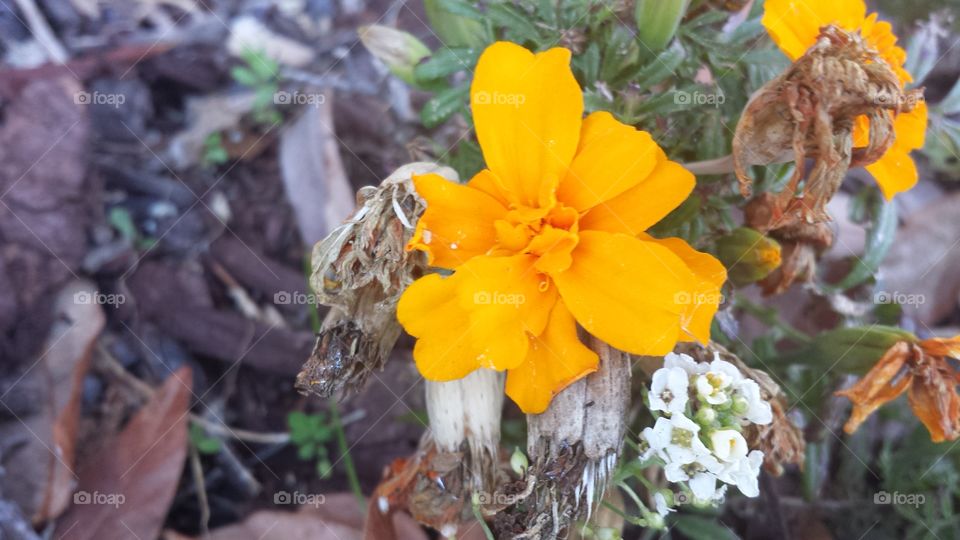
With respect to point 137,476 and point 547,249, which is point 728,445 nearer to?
point 547,249

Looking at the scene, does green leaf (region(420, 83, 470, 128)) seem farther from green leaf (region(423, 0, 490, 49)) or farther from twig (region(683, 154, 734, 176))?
twig (region(683, 154, 734, 176))

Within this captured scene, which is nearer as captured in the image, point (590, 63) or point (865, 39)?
point (865, 39)

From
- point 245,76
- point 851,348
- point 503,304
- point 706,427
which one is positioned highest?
point 503,304

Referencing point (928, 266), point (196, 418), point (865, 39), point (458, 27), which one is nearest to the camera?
point (865, 39)

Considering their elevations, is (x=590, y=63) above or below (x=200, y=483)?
above

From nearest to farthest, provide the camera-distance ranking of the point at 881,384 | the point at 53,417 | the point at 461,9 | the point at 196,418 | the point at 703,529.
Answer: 1. the point at 881,384
2. the point at 461,9
3. the point at 703,529
4. the point at 53,417
5. the point at 196,418

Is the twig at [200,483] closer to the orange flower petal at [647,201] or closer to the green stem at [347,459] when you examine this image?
the green stem at [347,459]

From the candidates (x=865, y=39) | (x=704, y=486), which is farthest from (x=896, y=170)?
(x=704, y=486)

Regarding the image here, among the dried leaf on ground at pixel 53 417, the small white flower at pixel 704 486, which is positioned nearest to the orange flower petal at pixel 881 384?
the small white flower at pixel 704 486
